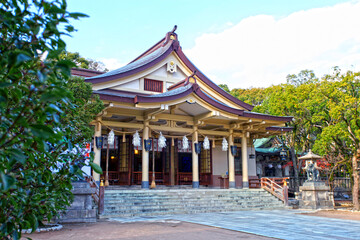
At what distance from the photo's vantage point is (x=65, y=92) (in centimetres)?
191

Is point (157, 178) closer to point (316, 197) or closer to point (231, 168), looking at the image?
point (231, 168)

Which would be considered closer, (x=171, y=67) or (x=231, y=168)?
(x=231, y=168)

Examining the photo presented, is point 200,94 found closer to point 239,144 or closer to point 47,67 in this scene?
point 239,144

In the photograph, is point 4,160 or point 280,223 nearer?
point 4,160

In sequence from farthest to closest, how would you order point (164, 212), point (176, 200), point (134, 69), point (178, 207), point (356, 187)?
point (134, 69) → point (356, 187) → point (176, 200) → point (178, 207) → point (164, 212)

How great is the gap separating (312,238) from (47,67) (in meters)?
7.26

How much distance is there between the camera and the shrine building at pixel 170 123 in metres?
15.6

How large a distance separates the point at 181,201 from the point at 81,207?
4.87 meters

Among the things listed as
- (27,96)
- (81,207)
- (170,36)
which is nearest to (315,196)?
(81,207)

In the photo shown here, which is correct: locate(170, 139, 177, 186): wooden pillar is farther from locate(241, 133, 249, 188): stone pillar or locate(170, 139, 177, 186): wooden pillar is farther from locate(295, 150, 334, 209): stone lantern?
locate(295, 150, 334, 209): stone lantern

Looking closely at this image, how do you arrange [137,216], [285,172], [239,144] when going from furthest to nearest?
[285,172] → [239,144] → [137,216]

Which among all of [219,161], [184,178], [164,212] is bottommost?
[164,212]

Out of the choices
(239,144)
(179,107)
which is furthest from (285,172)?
(179,107)

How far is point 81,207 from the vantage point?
33.9ft
